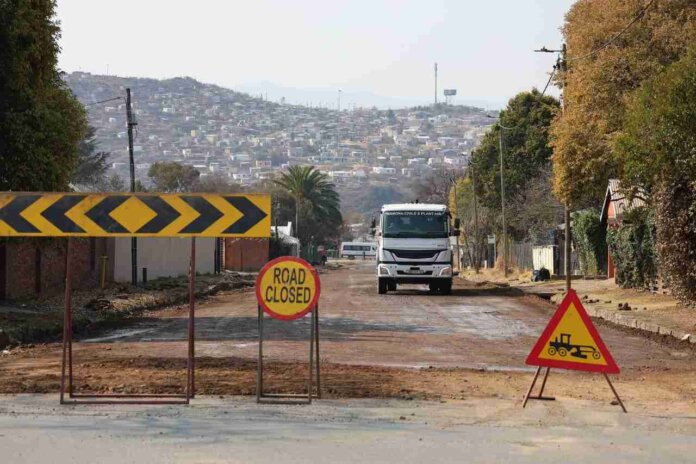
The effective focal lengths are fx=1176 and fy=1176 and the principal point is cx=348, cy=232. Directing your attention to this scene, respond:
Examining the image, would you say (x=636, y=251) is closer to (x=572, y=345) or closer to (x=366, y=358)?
(x=366, y=358)

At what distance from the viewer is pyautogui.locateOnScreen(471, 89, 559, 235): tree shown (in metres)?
80.4

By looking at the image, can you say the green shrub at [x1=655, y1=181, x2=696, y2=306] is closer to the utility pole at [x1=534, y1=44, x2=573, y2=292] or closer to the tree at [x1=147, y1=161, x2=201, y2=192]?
the utility pole at [x1=534, y1=44, x2=573, y2=292]

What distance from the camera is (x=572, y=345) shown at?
12.5 metres

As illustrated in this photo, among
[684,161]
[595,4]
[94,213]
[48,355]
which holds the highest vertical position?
[595,4]

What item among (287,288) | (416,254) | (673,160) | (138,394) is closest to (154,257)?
(416,254)

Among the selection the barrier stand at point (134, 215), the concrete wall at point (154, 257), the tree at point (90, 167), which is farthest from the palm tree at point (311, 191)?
the barrier stand at point (134, 215)

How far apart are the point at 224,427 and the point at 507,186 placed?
241 feet

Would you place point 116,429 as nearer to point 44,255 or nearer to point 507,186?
point 44,255

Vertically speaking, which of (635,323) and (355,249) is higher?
(355,249)

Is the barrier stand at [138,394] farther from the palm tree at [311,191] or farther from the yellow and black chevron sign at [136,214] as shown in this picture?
the palm tree at [311,191]

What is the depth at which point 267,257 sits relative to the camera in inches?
3442

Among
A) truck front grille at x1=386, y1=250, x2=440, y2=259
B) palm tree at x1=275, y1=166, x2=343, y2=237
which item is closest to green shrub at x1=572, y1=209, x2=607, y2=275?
truck front grille at x1=386, y1=250, x2=440, y2=259

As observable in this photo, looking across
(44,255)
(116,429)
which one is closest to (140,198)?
(116,429)

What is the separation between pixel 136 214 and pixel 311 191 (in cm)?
10830
